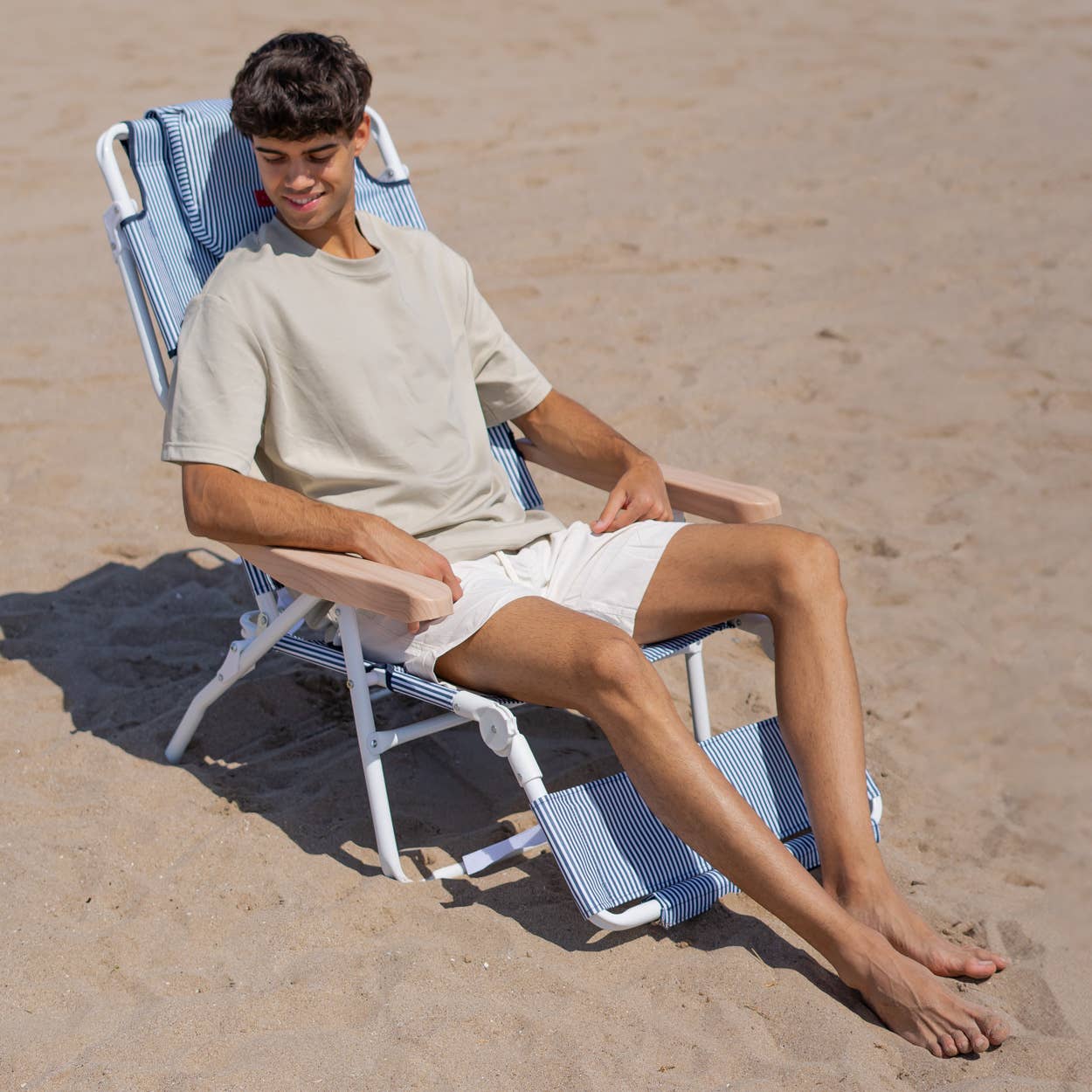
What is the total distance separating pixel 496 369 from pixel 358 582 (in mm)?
884

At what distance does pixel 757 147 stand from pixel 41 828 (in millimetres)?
6091

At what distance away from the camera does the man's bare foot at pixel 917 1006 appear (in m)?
2.44

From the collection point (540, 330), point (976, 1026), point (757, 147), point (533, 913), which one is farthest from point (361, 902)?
point (757, 147)

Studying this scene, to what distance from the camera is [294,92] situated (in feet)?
9.34

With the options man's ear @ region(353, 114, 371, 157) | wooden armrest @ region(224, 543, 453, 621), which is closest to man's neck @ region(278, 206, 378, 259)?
man's ear @ region(353, 114, 371, 157)

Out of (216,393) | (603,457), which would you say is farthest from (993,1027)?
(216,393)

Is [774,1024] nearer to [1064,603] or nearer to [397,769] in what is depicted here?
[397,769]

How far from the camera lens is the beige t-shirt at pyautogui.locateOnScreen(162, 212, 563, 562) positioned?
9.52 ft

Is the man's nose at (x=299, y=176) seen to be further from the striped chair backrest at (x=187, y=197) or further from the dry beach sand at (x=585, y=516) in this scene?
the dry beach sand at (x=585, y=516)

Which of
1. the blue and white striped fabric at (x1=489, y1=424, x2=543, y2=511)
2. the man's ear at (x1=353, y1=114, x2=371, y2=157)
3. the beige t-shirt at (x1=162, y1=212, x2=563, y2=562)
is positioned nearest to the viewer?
the beige t-shirt at (x1=162, y1=212, x2=563, y2=562)

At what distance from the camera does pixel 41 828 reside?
3088 mm

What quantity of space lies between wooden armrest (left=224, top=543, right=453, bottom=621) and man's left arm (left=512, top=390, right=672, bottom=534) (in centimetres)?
62

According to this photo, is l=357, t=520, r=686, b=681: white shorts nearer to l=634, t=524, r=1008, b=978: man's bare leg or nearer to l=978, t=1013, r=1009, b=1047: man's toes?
l=634, t=524, r=1008, b=978: man's bare leg

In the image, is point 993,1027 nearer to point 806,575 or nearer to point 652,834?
point 652,834
